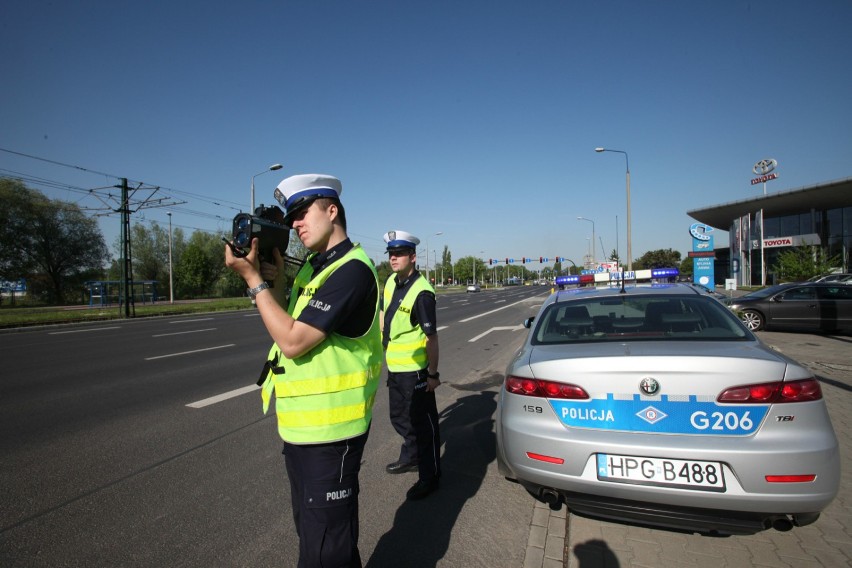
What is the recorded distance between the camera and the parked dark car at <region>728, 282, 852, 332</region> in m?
10.8

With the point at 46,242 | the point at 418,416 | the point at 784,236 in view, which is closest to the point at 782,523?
the point at 418,416

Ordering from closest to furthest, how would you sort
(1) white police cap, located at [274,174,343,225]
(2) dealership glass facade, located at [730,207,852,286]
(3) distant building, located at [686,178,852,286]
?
(1) white police cap, located at [274,174,343,225], (3) distant building, located at [686,178,852,286], (2) dealership glass facade, located at [730,207,852,286]

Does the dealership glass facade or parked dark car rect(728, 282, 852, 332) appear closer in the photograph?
parked dark car rect(728, 282, 852, 332)

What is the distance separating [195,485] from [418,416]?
5.87ft

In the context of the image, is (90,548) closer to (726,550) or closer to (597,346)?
(597,346)

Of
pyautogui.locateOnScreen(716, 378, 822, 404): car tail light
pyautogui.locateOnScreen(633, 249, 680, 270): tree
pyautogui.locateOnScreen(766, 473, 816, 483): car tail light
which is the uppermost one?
pyautogui.locateOnScreen(633, 249, 680, 270): tree

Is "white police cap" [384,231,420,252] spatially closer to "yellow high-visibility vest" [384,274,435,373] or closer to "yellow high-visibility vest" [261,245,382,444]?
"yellow high-visibility vest" [384,274,435,373]

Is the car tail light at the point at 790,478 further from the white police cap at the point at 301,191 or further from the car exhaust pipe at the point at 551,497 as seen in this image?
the white police cap at the point at 301,191

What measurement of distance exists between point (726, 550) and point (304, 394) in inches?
97.5

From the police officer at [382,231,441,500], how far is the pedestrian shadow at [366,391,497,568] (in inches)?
6.7

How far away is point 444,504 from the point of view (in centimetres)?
300

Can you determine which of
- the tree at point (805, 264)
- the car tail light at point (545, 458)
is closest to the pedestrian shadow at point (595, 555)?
the car tail light at point (545, 458)

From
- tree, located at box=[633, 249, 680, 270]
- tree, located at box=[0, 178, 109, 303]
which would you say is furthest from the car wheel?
tree, located at box=[633, 249, 680, 270]

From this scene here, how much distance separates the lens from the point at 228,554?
8.02ft
